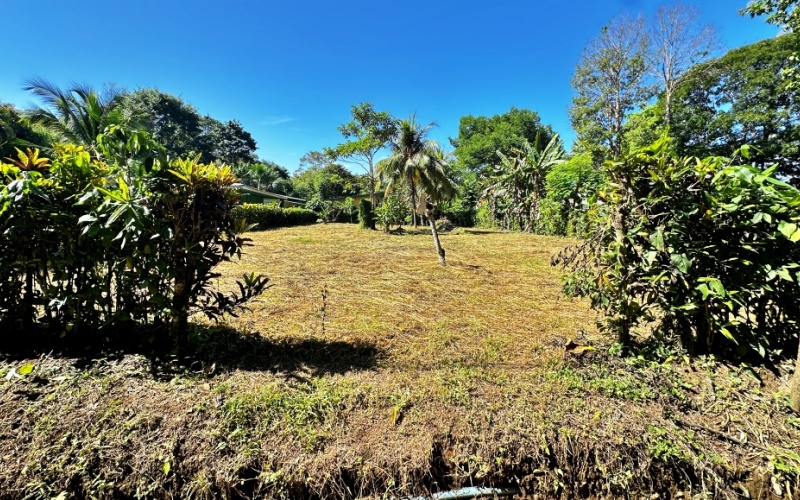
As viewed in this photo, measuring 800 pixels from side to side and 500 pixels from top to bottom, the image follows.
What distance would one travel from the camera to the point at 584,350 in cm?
317

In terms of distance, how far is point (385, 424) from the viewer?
7.25 feet

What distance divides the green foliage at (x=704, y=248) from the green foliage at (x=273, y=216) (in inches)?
660

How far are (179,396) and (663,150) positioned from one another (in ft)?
13.7

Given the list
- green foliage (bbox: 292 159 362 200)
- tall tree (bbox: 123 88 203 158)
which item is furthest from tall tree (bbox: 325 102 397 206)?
tall tree (bbox: 123 88 203 158)

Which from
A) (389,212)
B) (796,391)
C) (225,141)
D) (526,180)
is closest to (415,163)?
(389,212)

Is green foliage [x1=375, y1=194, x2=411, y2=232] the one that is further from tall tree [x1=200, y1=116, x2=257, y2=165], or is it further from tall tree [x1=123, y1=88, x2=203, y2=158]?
tall tree [x1=200, y1=116, x2=257, y2=165]

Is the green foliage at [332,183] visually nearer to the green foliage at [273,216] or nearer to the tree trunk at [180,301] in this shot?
the green foliage at [273,216]

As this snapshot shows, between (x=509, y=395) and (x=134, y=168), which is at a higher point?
(x=134, y=168)

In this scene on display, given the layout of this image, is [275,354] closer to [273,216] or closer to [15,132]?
[273,216]

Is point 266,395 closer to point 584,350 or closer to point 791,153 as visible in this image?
point 584,350

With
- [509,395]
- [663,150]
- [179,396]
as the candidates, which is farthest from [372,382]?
[663,150]

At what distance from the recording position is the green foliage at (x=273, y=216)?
58.2 ft

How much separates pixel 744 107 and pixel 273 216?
27024 millimetres

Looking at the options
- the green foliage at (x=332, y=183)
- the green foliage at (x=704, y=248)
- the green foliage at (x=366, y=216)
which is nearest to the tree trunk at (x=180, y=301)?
the green foliage at (x=704, y=248)
